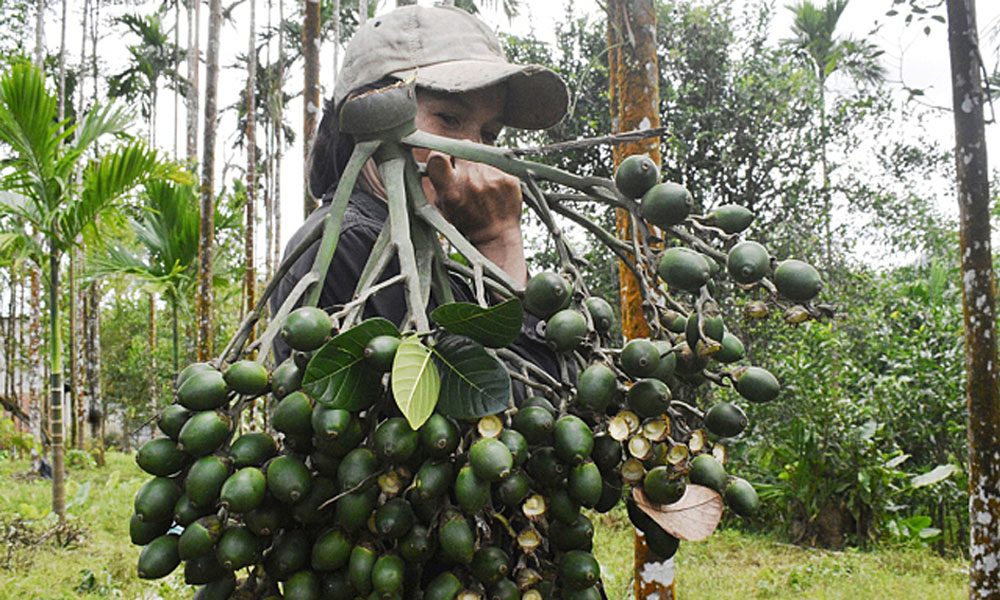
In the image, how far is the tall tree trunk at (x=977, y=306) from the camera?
311 centimetres

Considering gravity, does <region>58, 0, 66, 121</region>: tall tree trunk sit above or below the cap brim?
above

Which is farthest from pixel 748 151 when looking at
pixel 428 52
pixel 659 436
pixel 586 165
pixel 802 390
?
pixel 659 436

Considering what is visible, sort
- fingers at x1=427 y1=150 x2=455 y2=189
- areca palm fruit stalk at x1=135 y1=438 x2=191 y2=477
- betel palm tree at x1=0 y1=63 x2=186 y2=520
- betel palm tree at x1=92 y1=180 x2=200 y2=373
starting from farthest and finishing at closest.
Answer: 1. betel palm tree at x1=92 y1=180 x2=200 y2=373
2. betel palm tree at x1=0 y1=63 x2=186 y2=520
3. fingers at x1=427 y1=150 x2=455 y2=189
4. areca palm fruit stalk at x1=135 y1=438 x2=191 y2=477

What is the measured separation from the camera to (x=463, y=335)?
2.28 ft

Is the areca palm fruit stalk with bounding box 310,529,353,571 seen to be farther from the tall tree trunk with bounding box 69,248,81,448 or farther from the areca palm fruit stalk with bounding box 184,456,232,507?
the tall tree trunk with bounding box 69,248,81,448

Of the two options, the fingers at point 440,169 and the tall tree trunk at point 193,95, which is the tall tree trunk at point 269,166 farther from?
the fingers at point 440,169

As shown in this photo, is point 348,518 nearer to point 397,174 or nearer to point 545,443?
point 545,443

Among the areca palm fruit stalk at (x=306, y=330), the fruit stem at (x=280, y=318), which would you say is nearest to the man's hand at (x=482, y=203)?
the fruit stem at (x=280, y=318)

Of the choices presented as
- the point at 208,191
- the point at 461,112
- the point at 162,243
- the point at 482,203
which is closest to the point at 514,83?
the point at 461,112

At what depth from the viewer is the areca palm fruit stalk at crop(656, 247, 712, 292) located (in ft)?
2.41

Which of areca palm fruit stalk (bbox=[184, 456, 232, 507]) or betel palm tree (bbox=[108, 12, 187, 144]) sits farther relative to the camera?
betel palm tree (bbox=[108, 12, 187, 144])

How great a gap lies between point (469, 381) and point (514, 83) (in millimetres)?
688

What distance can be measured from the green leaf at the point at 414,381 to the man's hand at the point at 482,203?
0.44 m

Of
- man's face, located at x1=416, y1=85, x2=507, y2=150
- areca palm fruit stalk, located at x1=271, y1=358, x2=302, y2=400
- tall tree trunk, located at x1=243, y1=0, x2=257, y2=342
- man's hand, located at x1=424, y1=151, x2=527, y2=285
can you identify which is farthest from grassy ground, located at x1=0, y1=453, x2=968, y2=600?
areca palm fruit stalk, located at x1=271, y1=358, x2=302, y2=400
